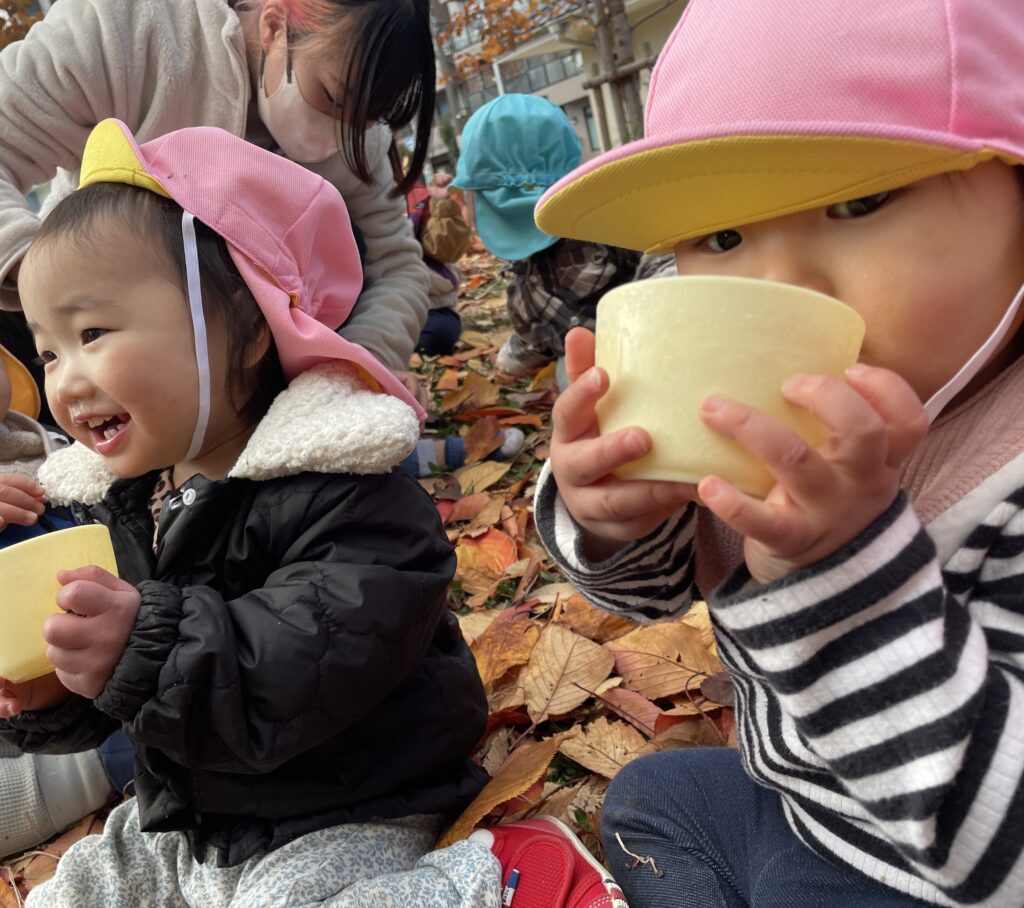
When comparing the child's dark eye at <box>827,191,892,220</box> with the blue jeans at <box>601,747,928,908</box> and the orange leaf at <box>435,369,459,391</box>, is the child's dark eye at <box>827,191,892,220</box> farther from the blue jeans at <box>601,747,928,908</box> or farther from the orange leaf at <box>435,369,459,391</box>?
the orange leaf at <box>435,369,459,391</box>

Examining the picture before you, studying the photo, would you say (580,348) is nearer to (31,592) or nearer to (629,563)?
(629,563)

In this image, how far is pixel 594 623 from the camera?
1.88 metres

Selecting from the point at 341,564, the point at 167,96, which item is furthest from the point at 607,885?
the point at 167,96

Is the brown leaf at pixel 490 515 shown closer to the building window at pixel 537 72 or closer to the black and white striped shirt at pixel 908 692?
the black and white striped shirt at pixel 908 692

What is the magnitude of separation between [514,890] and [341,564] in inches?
20.7

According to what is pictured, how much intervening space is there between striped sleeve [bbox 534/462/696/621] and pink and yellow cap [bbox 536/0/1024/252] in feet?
1.26

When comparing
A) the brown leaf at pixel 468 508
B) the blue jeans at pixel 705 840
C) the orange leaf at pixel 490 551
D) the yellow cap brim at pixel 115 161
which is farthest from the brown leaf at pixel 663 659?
the yellow cap brim at pixel 115 161

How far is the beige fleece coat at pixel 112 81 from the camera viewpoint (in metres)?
1.83

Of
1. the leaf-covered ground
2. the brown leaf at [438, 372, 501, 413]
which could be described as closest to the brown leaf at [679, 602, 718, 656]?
the leaf-covered ground

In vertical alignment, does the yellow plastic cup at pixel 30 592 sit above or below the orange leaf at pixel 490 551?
above

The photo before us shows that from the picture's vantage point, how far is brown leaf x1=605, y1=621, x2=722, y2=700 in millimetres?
1662

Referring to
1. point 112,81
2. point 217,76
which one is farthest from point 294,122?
point 112,81

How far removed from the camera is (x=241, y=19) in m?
2.03

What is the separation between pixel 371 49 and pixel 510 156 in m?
2.03
